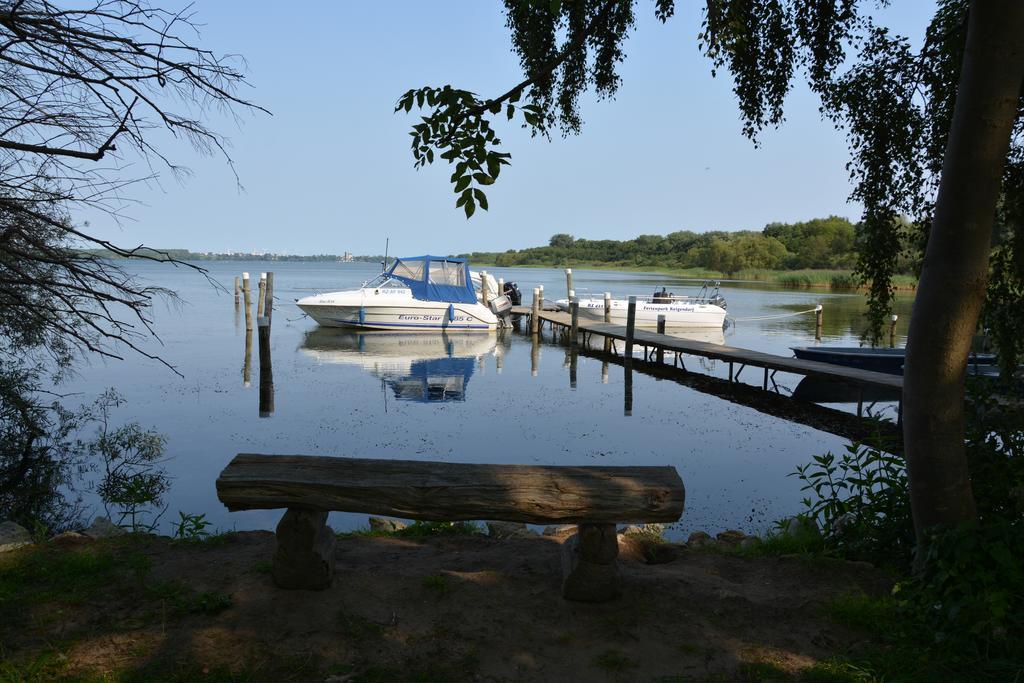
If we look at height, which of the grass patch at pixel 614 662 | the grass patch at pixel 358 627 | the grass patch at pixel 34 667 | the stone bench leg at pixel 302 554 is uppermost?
the stone bench leg at pixel 302 554

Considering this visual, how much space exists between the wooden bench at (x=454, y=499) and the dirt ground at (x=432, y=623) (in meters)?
0.18

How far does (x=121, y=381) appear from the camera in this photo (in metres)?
14.8

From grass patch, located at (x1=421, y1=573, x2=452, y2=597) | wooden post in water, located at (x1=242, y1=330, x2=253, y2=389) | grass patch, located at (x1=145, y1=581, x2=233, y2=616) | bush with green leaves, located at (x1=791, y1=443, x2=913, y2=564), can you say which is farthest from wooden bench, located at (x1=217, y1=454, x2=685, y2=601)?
wooden post in water, located at (x1=242, y1=330, x2=253, y2=389)

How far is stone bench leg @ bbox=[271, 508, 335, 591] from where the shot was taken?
3.70 meters

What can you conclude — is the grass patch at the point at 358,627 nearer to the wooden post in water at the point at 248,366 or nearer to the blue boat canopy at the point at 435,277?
the wooden post in water at the point at 248,366

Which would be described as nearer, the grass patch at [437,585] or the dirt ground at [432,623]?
the dirt ground at [432,623]

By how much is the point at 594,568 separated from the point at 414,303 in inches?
868

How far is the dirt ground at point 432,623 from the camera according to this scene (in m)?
3.10

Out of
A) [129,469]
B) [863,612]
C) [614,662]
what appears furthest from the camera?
[129,469]

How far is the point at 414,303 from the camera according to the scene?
2527cm

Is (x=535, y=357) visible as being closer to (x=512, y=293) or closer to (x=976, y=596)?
(x=512, y=293)

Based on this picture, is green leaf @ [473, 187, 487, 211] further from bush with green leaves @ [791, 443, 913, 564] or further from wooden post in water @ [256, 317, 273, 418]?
wooden post in water @ [256, 317, 273, 418]

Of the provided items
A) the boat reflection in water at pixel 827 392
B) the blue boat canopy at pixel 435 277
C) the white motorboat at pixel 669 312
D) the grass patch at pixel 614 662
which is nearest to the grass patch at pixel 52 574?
the grass patch at pixel 614 662

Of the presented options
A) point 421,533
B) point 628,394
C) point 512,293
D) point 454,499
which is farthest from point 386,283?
point 454,499
